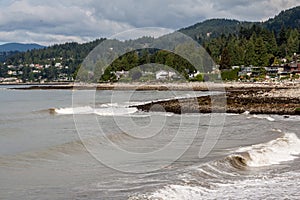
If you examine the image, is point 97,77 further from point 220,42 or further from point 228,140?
point 228,140

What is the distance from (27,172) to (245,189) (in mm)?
6837

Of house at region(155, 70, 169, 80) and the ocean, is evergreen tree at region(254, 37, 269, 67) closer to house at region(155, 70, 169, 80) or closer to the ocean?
house at region(155, 70, 169, 80)

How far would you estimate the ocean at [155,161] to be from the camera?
10.6 m

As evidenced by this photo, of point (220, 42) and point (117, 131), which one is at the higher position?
point (220, 42)

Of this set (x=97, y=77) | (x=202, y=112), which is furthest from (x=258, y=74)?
(x=202, y=112)

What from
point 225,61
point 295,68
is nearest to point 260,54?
point 225,61

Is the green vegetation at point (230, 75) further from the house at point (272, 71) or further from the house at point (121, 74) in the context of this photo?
the house at point (121, 74)

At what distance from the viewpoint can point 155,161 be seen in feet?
47.6

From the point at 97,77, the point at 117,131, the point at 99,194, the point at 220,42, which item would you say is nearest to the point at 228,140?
the point at 117,131

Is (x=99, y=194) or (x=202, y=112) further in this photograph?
(x=202, y=112)

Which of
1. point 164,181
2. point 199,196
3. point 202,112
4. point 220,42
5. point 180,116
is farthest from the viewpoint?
point 220,42

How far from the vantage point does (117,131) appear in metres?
23.5

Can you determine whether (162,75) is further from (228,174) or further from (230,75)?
(228,174)

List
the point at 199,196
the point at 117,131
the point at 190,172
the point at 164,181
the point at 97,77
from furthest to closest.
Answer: the point at 97,77
the point at 117,131
the point at 190,172
the point at 164,181
the point at 199,196
